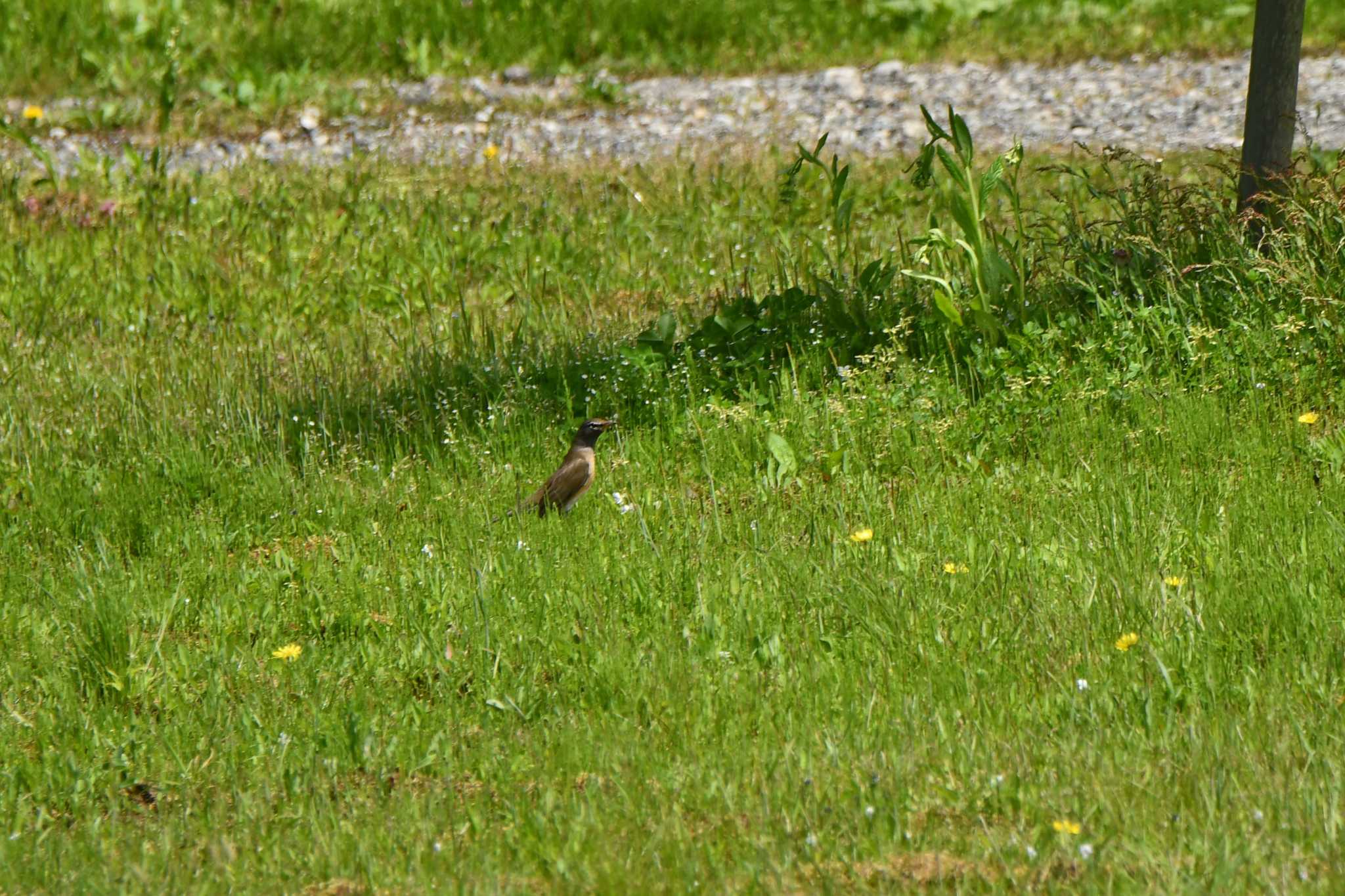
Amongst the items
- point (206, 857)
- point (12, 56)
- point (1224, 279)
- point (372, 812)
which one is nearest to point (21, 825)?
point (206, 857)

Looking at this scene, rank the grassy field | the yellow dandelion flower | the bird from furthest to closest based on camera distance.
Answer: the bird < the yellow dandelion flower < the grassy field

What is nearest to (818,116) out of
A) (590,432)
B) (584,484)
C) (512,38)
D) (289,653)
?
(512,38)

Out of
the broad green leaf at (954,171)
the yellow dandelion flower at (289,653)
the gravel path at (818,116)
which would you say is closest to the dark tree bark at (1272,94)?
the broad green leaf at (954,171)

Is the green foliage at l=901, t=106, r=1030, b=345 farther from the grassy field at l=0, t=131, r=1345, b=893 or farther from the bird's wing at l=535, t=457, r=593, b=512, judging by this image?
Answer: the bird's wing at l=535, t=457, r=593, b=512

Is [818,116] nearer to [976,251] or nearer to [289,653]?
[976,251]

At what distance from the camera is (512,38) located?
50.2 ft

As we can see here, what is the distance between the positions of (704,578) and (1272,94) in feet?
12.0

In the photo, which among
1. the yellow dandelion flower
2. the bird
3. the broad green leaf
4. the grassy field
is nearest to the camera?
the grassy field

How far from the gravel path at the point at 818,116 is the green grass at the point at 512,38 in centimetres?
43

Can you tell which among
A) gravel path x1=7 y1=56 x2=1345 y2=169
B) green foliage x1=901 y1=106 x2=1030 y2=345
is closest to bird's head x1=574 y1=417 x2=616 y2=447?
green foliage x1=901 y1=106 x2=1030 y2=345

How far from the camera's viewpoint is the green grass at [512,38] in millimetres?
14414

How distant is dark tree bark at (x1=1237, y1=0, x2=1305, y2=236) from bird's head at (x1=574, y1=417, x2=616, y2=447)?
9.95ft

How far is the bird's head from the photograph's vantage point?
6.04 metres

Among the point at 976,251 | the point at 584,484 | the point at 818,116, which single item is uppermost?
the point at 976,251
